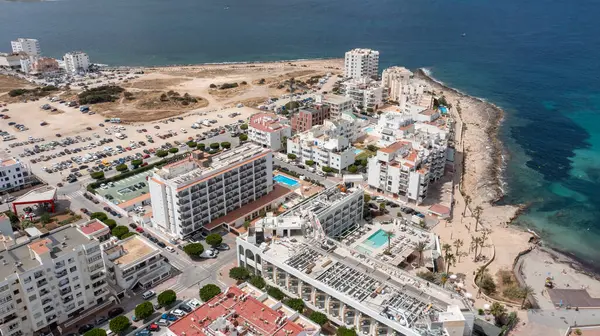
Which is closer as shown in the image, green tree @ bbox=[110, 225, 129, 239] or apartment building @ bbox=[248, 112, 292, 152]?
green tree @ bbox=[110, 225, 129, 239]

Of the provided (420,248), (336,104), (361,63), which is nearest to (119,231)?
(420,248)

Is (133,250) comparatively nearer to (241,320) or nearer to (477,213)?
(241,320)

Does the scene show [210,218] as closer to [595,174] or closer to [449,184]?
[449,184]

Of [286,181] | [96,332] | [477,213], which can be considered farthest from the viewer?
[286,181]

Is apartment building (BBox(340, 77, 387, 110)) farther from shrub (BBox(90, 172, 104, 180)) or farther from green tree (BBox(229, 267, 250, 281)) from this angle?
green tree (BBox(229, 267, 250, 281))

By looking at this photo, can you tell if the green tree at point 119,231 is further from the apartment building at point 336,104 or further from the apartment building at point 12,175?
the apartment building at point 336,104

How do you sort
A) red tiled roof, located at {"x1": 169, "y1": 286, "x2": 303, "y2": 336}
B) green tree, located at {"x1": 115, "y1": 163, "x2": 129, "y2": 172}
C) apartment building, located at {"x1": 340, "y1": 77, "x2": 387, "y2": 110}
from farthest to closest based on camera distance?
1. apartment building, located at {"x1": 340, "y1": 77, "x2": 387, "y2": 110}
2. green tree, located at {"x1": 115, "y1": 163, "x2": 129, "y2": 172}
3. red tiled roof, located at {"x1": 169, "y1": 286, "x2": 303, "y2": 336}

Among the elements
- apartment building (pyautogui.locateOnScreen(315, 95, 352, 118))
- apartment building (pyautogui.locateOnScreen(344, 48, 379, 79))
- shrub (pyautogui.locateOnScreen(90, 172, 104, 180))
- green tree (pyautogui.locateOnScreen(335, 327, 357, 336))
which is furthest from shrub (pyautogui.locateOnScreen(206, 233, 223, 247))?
apartment building (pyautogui.locateOnScreen(344, 48, 379, 79))
